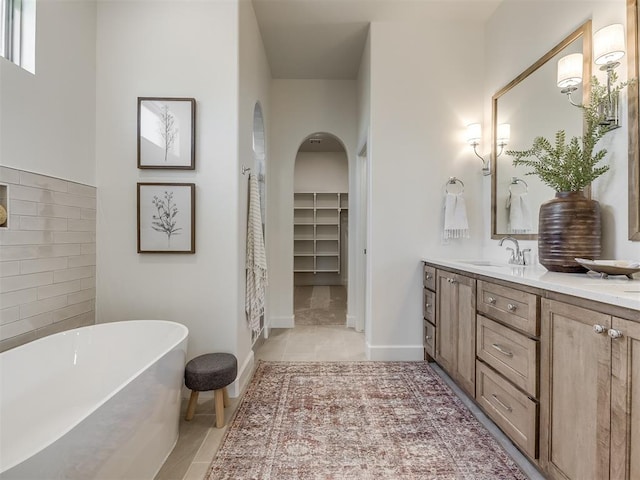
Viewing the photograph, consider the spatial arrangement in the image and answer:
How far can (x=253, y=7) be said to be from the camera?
261 cm

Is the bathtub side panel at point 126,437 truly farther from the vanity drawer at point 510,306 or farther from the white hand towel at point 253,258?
the vanity drawer at point 510,306

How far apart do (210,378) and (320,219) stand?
4.95 meters

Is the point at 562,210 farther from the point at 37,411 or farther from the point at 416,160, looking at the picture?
the point at 37,411

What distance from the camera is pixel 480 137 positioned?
2719mm

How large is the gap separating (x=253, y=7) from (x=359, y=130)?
5.07ft

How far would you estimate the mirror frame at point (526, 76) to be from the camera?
176 cm

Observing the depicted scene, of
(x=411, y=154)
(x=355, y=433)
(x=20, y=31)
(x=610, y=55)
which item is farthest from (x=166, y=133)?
(x=610, y=55)

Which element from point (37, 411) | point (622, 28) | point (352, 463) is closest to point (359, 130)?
point (622, 28)

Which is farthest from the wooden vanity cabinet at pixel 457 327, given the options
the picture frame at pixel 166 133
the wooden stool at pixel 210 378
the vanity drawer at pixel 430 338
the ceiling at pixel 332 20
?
the ceiling at pixel 332 20

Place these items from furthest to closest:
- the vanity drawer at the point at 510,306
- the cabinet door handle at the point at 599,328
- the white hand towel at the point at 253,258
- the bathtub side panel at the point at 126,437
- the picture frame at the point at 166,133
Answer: the white hand towel at the point at 253,258 < the picture frame at the point at 166,133 < the vanity drawer at the point at 510,306 < the cabinet door handle at the point at 599,328 < the bathtub side panel at the point at 126,437

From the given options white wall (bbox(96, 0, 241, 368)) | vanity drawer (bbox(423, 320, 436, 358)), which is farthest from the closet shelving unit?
white wall (bbox(96, 0, 241, 368))

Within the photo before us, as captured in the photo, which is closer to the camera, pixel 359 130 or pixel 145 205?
pixel 145 205

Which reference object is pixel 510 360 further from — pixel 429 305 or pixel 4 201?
pixel 4 201

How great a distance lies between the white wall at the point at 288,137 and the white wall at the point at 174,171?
1556 millimetres
